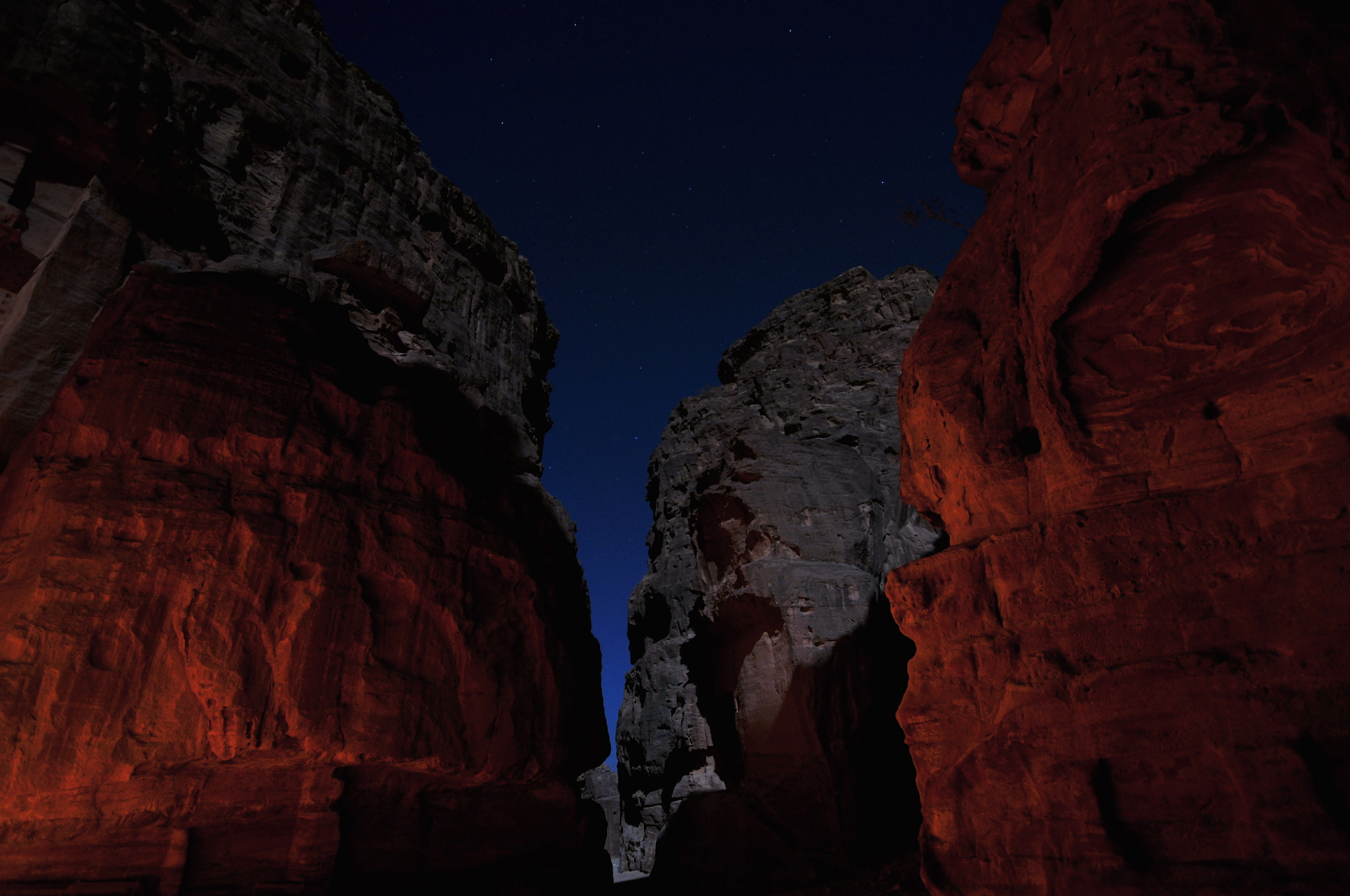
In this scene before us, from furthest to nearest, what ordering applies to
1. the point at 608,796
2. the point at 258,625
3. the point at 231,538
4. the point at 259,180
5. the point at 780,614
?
the point at 608,796
the point at 780,614
the point at 259,180
the point at 231,538
the point at 258,625

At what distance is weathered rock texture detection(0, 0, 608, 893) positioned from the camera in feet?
30.8

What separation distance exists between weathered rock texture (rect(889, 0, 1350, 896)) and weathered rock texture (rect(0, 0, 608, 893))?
8261 mm

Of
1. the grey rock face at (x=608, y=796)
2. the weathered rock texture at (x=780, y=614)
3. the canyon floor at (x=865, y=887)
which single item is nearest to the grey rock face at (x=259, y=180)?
the weathered rock texture at (x=780, y=614)

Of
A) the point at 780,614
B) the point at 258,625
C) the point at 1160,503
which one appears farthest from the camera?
the point at 780,614

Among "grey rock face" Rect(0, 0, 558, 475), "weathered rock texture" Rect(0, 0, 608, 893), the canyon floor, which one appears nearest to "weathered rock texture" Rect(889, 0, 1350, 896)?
the canyon floor

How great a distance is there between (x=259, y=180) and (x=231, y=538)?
9559mm

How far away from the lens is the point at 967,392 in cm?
830

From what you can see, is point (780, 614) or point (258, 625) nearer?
point (258, 625)

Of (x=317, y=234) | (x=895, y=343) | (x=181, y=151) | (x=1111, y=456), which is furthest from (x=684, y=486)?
(x=1111, y=456)

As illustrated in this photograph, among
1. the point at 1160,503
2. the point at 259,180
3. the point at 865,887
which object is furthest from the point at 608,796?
the point at 1160,503

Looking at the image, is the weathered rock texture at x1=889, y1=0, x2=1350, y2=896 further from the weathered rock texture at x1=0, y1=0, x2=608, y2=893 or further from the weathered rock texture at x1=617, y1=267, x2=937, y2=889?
the weathered rock texture at x1=617, y1=267, x2=937, y2=889

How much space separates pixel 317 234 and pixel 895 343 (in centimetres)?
2003

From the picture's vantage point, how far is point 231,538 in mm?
10648

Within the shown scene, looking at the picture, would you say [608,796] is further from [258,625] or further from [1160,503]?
[1160,503]
